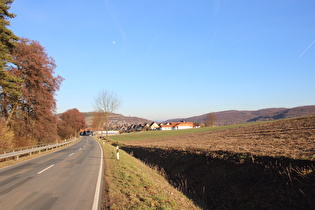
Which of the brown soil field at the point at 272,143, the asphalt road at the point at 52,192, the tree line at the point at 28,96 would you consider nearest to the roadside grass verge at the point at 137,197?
the asphalt road at the point at 52,192

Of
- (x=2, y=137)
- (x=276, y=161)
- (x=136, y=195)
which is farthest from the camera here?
(x=2, y=137)

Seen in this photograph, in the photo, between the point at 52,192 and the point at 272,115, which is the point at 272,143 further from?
the point at 272,115

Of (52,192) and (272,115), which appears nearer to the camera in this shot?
(52,192)

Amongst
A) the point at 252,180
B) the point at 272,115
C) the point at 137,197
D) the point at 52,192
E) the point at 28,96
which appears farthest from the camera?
the point at 272,115

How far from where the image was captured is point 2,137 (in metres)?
15.4

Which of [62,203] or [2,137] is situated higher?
[2,137]

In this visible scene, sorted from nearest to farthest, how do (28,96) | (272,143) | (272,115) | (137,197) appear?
(137,197) → (272,143) → (28,96) → (272,115)

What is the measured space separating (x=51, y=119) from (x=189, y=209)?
74.9 feet

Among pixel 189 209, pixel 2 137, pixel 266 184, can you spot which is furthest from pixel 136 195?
pixel 2 137

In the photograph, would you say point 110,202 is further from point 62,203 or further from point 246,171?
point 246,171

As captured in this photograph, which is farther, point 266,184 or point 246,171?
point 246,171

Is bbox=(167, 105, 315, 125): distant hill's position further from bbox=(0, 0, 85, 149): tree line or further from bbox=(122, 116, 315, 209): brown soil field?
bbox=(0, 0, 85, 149): tree line

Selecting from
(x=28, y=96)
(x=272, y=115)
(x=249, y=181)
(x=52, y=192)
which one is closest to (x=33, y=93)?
(x=28, y=96)

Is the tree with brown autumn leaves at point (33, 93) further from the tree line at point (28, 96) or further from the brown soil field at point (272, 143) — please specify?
the brown soil field at point (272, 143)
